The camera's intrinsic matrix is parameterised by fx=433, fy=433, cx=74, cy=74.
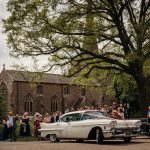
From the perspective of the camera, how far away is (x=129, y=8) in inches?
1326

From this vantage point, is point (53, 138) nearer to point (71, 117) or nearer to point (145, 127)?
point (71, 117)

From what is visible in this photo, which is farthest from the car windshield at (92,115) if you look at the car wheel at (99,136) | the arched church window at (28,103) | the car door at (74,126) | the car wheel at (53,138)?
the arched church window at (28,103)

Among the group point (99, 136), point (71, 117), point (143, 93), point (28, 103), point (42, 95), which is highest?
point (42, 95)

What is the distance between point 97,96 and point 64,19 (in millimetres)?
57847

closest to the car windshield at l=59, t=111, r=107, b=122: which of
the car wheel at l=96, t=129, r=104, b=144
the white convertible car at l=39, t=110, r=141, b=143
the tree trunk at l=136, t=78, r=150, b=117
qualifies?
the white convertible car at l=39, t=110, r=141, b=143

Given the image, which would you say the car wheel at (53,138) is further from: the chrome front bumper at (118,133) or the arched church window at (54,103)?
the arched church window at (54,103)

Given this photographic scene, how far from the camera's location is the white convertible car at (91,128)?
66.4 feet

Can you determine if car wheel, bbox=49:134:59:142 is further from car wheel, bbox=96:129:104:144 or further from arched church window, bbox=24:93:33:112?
arched church window, bbox=24:93:33:112

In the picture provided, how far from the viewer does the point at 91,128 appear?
68.5 feet

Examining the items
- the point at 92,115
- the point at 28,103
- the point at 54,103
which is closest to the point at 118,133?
the point at 92,115

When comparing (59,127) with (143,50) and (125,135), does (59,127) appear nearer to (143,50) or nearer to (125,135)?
(125,135)

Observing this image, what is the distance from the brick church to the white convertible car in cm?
5166

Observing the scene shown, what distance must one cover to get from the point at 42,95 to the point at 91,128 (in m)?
62.5

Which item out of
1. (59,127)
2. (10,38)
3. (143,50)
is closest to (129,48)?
(143,50)
